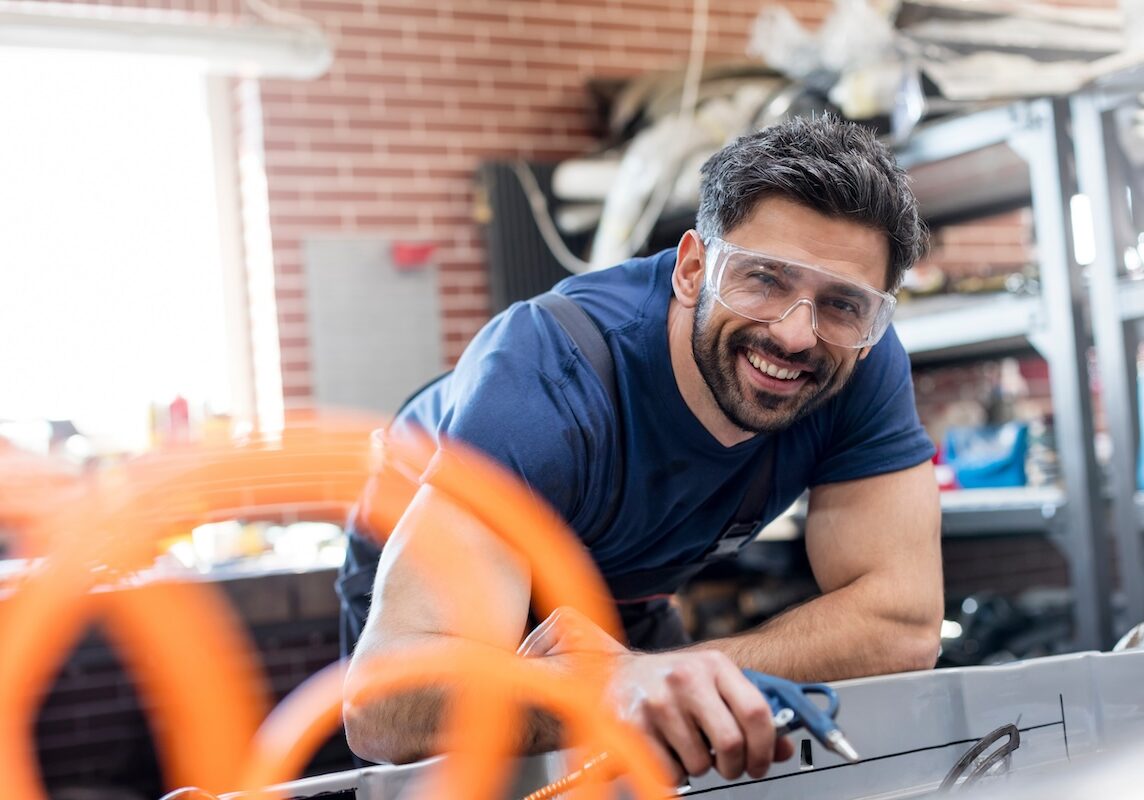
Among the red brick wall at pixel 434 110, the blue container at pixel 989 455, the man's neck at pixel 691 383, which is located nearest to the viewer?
the man's neck at pixel 691 383

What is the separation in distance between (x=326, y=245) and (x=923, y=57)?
2363 millimetres

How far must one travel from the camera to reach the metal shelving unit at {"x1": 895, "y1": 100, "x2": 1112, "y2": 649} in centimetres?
309

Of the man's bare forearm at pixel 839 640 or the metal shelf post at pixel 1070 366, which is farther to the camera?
the metal shelf post at pixel 1070 366

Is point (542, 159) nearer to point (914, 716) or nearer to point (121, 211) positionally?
point (121, 211)


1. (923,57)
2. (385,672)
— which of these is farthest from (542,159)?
(385,672)

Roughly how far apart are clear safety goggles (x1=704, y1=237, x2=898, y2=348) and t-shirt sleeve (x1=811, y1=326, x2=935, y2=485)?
0.18 m

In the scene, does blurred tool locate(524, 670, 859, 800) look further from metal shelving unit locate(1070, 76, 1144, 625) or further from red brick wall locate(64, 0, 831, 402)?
red brick wall locate(64, 0, 831, 402)

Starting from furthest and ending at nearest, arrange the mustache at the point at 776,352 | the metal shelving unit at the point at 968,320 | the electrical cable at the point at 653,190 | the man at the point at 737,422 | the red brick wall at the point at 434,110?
1. the red brick wall at the point at 434,110
2. the electrical cable at the point at 653,190
3. the metal shelving unit at the point at 968,320
4. the mustache at the point at 776,352
5. the man at the point at 737,422

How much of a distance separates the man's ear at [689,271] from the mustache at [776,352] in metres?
0.09

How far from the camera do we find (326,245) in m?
4.78

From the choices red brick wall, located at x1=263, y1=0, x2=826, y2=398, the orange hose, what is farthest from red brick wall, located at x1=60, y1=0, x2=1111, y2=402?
the orange hose

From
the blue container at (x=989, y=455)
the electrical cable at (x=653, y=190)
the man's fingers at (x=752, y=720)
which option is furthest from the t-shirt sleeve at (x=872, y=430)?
the electrical cable at (x=653, y=190)

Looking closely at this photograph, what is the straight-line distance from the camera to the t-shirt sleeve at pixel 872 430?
1790 millimetres

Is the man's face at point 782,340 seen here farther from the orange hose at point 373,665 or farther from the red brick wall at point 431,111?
the red brick wall at point 431,111
